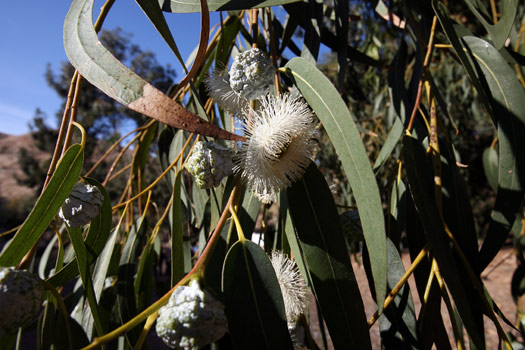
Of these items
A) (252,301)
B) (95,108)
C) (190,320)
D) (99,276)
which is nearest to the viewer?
(190,320)

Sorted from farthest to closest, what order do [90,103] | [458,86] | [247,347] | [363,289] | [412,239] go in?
[90,103] → [363,289] → [458,86] → [412,239] → [247,347]

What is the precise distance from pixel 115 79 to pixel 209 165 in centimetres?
18

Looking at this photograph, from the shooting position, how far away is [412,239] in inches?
29.5

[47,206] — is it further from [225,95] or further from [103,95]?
[103,95]

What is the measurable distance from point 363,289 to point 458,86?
2.69m

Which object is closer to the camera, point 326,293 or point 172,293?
point 172,293

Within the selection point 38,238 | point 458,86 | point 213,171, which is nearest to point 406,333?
point 213,171

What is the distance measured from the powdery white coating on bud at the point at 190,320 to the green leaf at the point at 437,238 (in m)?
0.32

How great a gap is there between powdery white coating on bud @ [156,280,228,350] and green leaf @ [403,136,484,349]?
0.32 meters

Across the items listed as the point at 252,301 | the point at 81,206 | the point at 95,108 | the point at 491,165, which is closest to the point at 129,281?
the point at 81,206

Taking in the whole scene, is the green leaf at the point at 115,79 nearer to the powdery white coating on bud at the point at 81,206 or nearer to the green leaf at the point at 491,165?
the powdery white coating on bud at the point at 81,206

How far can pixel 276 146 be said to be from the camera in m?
0.53

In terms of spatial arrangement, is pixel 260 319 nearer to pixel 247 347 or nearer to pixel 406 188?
pixel 247 347

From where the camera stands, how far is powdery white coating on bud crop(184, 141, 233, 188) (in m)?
0.53
